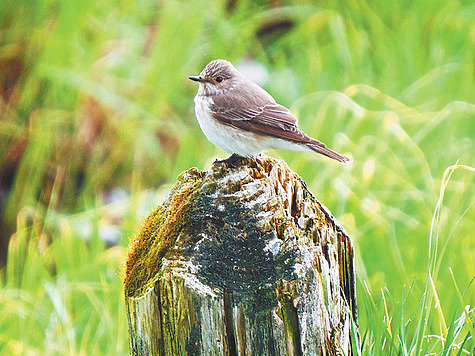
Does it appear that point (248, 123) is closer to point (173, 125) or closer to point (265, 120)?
point (265, 120)

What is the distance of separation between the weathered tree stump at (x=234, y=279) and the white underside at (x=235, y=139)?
2.57ft

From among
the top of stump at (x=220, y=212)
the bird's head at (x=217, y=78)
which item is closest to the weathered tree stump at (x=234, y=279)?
the top of stump at (x=220, y=212)

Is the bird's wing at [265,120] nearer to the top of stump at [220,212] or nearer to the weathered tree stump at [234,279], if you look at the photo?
the top of stump at [220,212]

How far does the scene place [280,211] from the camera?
1.77 metres

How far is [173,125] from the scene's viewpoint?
5.59 metres

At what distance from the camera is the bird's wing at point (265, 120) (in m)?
→ 2.69

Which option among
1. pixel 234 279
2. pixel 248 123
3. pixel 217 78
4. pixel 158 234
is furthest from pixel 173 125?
pixel 234 279

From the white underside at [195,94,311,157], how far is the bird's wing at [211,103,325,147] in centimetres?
2

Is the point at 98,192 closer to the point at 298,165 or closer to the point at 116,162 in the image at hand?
the point at 116,162

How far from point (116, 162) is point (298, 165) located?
199 cm

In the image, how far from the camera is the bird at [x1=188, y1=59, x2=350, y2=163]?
8.79 feet

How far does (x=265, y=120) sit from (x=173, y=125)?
9.62 feet

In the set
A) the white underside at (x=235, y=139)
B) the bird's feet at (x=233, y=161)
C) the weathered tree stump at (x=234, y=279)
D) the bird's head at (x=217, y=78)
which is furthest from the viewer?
the bird's head at (x=217, y=78)

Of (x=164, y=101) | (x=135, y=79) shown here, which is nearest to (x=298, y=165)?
(x=164, y=101)
